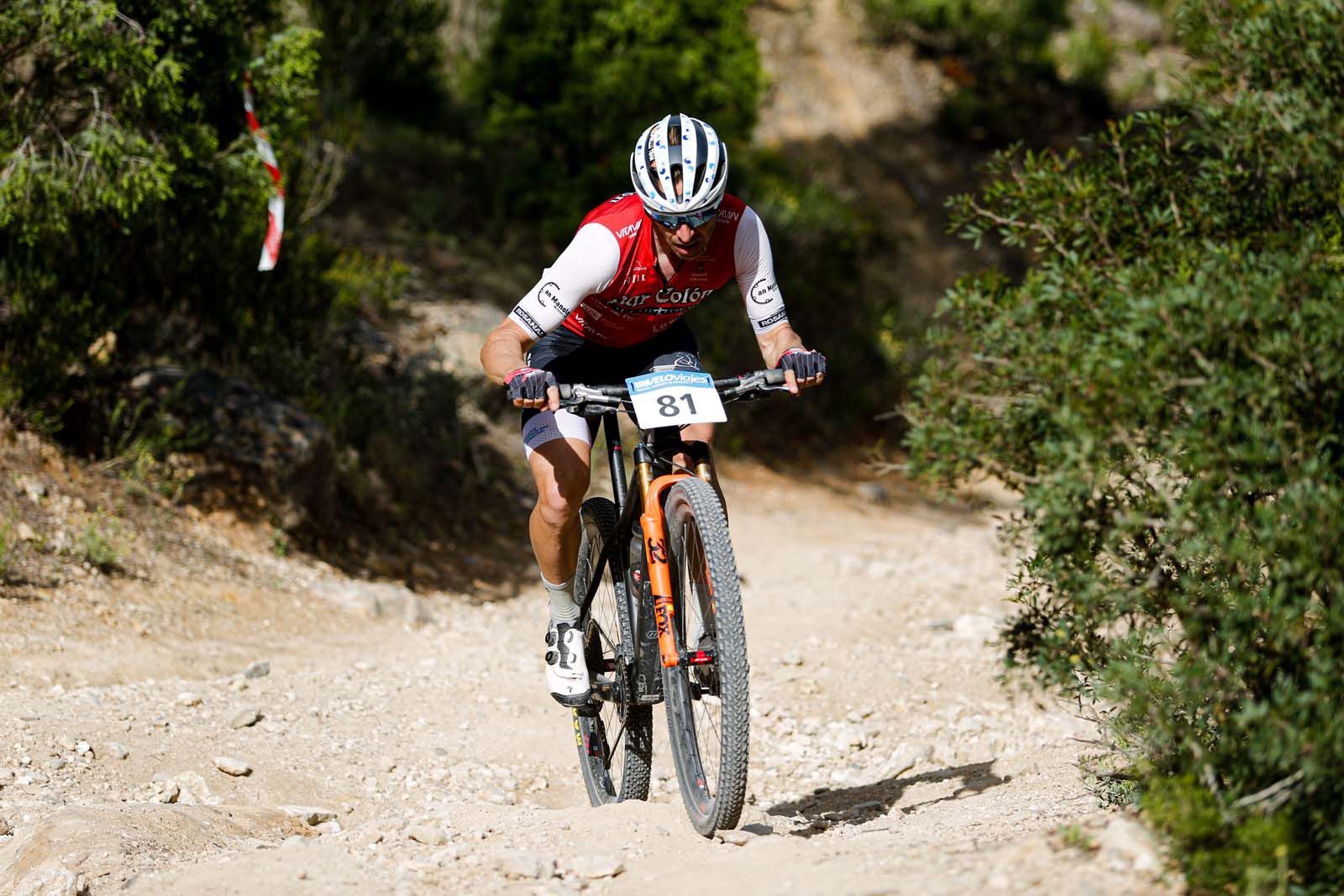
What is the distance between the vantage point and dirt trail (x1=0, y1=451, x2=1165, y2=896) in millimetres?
3748

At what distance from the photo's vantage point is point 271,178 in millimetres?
8414

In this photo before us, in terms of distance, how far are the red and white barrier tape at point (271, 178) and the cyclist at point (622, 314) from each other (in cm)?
427

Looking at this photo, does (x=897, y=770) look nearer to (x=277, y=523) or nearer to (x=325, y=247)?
(x=277, y=523)

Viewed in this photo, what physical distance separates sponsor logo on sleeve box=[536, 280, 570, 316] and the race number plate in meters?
0.46

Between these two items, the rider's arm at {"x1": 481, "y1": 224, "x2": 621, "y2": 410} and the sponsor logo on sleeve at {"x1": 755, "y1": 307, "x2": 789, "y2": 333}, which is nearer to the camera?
the rider's arm at {"x1": 481, "y1": 224, "x2": 621, "y2": 410}

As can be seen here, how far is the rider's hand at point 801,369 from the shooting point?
4.21 meters

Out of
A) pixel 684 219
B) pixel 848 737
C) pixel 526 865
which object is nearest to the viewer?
pixel 526 865

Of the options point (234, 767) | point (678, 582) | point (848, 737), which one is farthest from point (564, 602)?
point (848, 737)

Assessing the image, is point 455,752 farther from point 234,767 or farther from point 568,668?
point 568,668

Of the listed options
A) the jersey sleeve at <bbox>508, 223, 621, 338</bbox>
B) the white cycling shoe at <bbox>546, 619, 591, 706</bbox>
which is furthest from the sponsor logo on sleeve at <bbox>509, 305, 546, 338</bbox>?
the white cycling shoe at <bbox>546, 619, 591, 706</bbox>

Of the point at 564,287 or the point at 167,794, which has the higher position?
the point at 564,287

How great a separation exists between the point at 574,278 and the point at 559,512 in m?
0.87

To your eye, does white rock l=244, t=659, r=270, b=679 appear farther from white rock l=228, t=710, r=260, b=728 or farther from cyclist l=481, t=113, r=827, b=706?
cyclist l=481, t=113, r=827, b=706

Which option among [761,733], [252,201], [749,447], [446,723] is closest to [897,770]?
[761,733]
